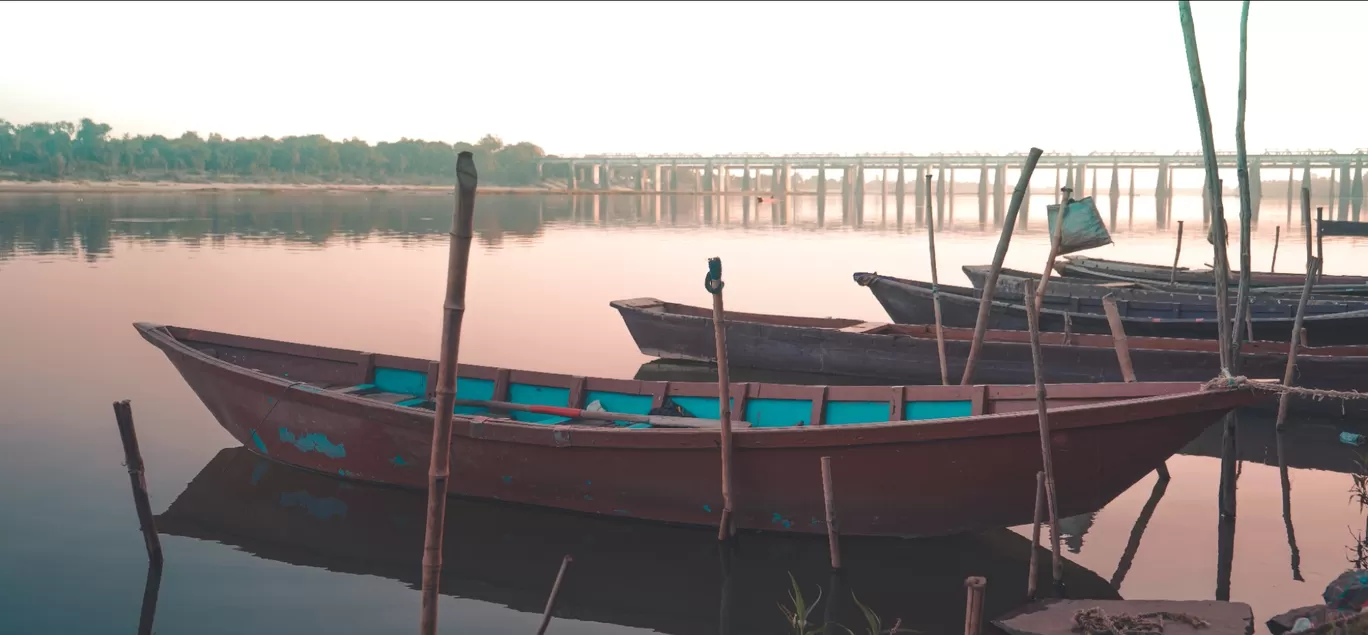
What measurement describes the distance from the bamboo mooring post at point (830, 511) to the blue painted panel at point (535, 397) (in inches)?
112

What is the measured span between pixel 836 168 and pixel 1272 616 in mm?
130267

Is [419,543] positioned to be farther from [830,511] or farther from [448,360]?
[448,360]

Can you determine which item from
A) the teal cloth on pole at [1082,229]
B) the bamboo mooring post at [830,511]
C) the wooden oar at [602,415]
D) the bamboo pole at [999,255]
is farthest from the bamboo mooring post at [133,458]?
the teal cloth on pole at [1082,229]

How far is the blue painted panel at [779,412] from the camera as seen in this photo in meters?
8.41

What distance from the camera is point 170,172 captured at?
11544 centimetres

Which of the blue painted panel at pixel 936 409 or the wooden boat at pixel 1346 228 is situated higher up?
the wooden boat at pixel 1346 228

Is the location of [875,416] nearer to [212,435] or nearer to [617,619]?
[617,619]

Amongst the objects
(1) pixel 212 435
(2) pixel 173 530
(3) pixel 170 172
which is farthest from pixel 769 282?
(3) pixel 170 172

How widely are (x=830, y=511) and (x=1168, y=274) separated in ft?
48.9

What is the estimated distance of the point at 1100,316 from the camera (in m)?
14.1

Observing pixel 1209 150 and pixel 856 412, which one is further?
pixel 856 412

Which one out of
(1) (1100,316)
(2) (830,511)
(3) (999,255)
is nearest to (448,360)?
(2) (830,511)

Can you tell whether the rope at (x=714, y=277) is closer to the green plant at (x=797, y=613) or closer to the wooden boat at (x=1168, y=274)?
the green plant at (x=797, y=613)

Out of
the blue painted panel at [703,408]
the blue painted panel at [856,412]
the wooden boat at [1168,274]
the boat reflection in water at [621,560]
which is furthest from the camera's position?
the wooden boat at [1168,274]
